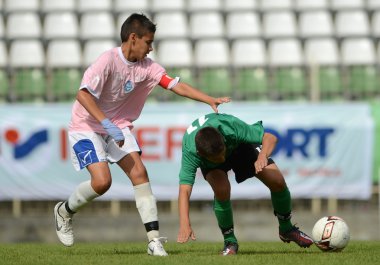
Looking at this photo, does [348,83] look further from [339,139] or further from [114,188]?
[114,188]

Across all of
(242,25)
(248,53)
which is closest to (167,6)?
(242,25)

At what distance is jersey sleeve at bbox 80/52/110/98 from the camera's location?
28.5 feet

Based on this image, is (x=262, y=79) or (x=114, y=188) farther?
(x=262, y=79)

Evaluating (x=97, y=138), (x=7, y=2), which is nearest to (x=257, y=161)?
(x=97, y=138)

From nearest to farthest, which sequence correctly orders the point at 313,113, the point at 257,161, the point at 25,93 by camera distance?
the point at 257,161 < the point at 313,113 < the point at 25,93

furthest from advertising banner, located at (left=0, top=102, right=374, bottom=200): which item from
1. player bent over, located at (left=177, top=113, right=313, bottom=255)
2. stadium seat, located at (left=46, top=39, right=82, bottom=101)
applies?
player bent over, located at (left=177, top=113, right=313, bottom=255)

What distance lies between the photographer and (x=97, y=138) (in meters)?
8.98

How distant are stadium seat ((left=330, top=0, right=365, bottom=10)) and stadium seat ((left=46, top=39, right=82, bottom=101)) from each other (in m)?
5.41

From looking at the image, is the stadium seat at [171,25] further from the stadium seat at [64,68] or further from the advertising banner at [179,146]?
the advertising banner at [179,146]

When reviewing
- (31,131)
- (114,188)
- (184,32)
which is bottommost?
(114,188)

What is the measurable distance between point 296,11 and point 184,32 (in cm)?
241

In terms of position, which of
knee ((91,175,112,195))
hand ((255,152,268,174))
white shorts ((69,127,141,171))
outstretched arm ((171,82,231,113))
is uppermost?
outstretched arm ((171,82,231,113))

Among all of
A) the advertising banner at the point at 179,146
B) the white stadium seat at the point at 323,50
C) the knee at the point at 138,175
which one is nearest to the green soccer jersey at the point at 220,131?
the knee at the point at 138,175

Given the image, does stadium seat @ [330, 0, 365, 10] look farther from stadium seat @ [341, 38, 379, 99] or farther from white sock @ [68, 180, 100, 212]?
white sock @ [68, 180, 100, 212]
